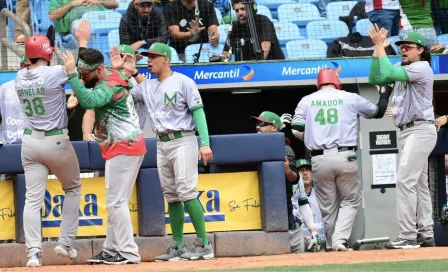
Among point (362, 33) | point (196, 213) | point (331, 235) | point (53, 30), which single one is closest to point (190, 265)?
point (196, 213)

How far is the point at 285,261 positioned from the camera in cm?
782

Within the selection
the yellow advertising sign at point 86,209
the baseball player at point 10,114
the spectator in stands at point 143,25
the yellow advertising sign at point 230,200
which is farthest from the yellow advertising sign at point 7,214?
the spectator in stands at point 143,25

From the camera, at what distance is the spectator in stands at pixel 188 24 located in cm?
1214

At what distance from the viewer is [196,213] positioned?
8.18 m

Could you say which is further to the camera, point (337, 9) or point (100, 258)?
point (337, 9)

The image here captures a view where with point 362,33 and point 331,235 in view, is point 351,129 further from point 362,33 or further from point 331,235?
point 362,33

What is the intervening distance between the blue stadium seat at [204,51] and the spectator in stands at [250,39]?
7.8 inches

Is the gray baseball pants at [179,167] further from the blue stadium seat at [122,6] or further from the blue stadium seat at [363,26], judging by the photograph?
the blue stadium seat at [363,26]

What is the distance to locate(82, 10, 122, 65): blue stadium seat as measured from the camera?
12.1m

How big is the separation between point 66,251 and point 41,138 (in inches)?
36.2

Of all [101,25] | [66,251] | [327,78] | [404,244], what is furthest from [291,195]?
[101,25]

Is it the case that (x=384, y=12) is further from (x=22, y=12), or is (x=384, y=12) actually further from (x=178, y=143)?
(x=178, y=143)

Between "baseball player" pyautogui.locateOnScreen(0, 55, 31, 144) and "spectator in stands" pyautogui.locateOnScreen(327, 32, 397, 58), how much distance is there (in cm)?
410

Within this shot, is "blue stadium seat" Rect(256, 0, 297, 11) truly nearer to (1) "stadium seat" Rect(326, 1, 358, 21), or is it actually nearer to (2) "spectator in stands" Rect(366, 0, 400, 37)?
(1) "stadium seat" Rect(326, 1, 358, 21)
